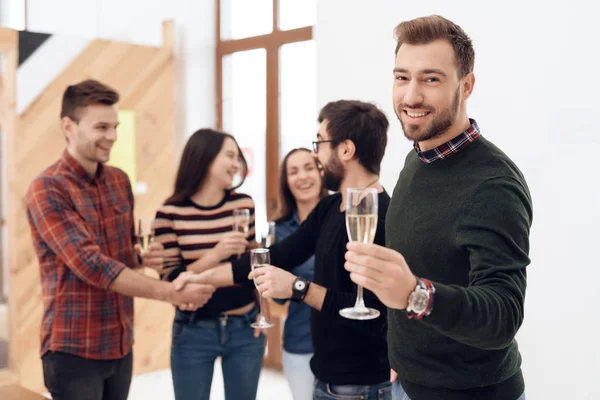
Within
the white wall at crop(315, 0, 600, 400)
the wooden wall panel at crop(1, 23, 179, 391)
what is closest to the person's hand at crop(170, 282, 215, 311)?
the white wall at crop(315, 0, 600, 400)

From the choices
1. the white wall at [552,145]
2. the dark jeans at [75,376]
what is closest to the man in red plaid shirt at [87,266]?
the dark jeans at [75,376]

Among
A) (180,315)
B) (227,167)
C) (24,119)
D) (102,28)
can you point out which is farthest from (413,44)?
(102,28)

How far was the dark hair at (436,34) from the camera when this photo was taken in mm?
1464

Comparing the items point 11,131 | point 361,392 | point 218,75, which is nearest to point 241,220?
point 361,392

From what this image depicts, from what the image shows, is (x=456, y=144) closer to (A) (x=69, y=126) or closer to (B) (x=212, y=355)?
(B) (x=212, y=355)

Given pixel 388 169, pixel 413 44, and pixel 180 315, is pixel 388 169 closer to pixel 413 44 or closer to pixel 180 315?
pixel 180 315

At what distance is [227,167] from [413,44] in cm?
144

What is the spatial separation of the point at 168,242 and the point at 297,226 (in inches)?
28.2

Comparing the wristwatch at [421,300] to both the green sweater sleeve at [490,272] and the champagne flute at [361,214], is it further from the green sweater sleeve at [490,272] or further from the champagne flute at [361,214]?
the champagne flute at [361,214]

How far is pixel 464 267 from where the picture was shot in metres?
1.40

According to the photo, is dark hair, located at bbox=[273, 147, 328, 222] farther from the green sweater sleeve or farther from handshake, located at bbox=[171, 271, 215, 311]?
the green sweater sleeve

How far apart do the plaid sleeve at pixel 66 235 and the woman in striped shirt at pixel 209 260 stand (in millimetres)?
313

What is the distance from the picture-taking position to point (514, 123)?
2564 mm

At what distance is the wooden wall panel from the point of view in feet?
14.8
